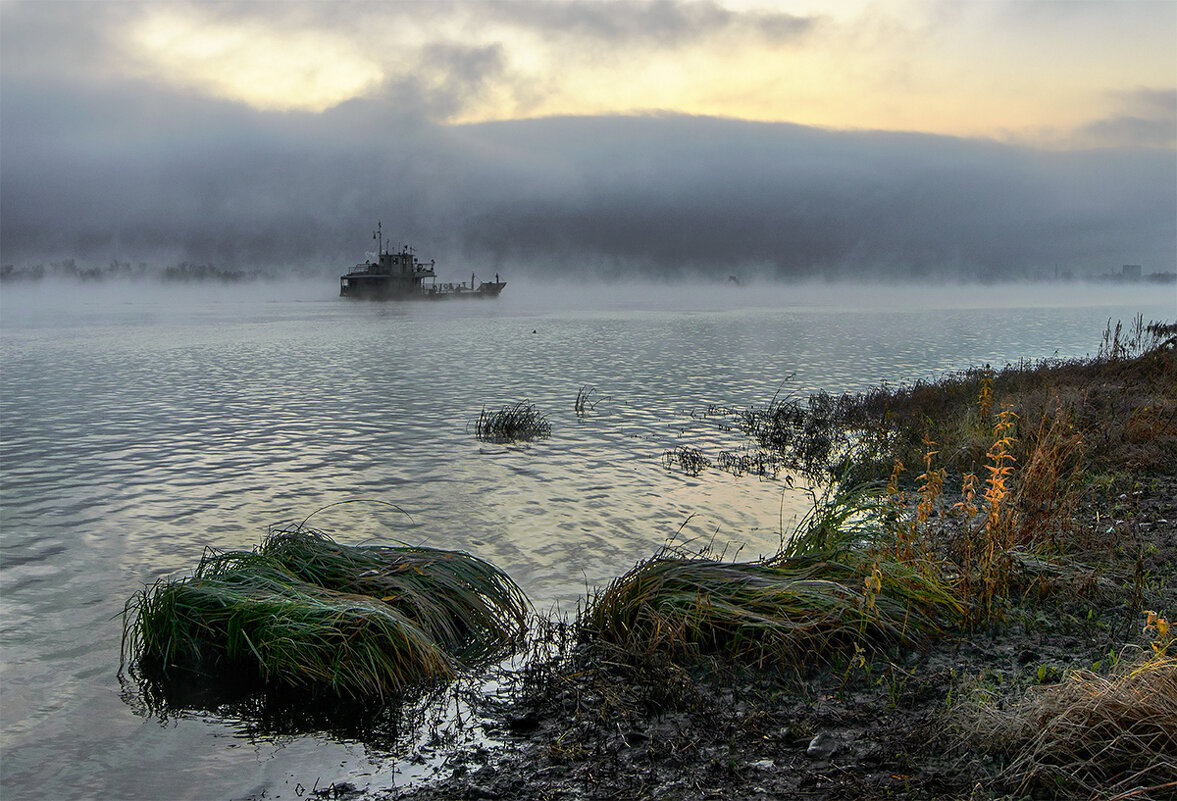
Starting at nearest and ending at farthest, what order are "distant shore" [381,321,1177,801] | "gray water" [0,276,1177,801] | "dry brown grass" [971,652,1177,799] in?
"dry brown grass" [971,652,1177,799], "distant shore" [381,321,1177,801], "gray water" [0,276,1177,801]

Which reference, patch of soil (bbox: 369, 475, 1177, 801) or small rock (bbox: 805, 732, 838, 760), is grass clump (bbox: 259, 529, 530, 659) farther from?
small rock (bbox: 805, 732, 838, 760)

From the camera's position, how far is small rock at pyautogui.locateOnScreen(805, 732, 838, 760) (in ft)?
18.9

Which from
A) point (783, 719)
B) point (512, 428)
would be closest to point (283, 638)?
point (783, 719)

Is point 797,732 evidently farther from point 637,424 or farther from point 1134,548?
point 637,424

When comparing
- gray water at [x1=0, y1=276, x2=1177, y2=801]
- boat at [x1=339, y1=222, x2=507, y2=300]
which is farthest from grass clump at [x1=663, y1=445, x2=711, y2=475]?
boat at [x1=339, y1=222, x2=507, y2=300]

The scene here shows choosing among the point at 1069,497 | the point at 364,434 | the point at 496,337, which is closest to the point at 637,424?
the point at 364,434

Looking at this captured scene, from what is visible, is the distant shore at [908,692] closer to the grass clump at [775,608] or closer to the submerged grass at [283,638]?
the grass clump at [775,608]

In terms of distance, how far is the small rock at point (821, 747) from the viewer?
5.75 meters

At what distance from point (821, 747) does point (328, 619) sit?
14.1ft

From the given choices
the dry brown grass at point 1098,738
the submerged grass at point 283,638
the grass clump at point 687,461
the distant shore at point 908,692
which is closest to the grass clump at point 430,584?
the submerged grass at point 283,638

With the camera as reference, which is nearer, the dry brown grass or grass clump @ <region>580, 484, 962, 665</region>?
the dry brown grass

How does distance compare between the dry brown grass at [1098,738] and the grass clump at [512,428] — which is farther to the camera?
the grass clump at [512,428]

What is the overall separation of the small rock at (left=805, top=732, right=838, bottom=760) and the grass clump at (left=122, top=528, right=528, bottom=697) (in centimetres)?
333

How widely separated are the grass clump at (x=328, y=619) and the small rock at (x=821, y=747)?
131 inches
